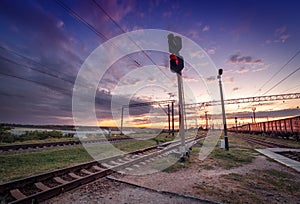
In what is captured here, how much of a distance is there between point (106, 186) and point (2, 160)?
21.2 ft

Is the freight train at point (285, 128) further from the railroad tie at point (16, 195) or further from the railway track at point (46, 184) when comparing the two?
the railroad tie at point (16, 195)

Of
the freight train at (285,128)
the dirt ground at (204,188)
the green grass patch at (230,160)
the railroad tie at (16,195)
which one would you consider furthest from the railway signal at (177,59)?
the freight train at (285,128)

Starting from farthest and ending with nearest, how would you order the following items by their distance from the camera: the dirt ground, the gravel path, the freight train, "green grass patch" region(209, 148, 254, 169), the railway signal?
the freight train
the railway signal
"green grass patch" region(209, 148, 254, 169)
the dirt ground
the gravel path

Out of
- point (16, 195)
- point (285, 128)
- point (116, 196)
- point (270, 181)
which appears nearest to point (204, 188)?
point (116, 196)

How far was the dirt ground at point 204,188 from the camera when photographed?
4.04m

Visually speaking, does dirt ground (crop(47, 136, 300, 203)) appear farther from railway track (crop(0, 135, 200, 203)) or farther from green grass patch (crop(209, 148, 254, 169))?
green grass patch (crop(209, 148, 254, 169))

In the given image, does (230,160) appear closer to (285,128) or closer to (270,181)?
(270,181)

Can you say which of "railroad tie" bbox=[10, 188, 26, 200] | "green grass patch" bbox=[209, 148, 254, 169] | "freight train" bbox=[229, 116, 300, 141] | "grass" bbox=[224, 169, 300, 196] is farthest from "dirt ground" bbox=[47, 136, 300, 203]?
"freight train" bbox=[229, 116, 300, 141]

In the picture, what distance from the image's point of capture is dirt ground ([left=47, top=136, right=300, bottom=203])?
404 centimetres

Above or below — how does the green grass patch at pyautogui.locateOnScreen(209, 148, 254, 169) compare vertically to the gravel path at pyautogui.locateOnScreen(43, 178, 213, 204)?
below

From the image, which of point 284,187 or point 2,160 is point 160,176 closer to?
point 284,187

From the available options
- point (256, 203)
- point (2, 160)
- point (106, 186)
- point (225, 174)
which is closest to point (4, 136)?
point (2, 160)

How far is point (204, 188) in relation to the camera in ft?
15.4

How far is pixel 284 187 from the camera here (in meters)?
5.00
